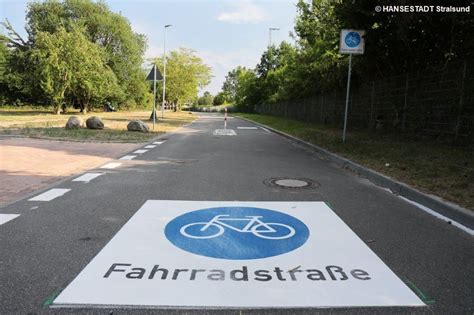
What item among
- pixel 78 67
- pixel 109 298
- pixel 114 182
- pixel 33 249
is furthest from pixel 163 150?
pixel 78 67

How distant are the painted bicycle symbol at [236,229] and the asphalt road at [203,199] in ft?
2.71

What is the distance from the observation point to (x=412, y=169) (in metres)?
7.36

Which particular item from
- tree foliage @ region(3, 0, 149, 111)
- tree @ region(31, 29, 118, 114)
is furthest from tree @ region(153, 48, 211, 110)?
tree @ region(31, 29, 118, 114)

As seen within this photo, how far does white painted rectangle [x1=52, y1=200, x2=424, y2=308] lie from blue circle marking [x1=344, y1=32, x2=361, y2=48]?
8.27 metres

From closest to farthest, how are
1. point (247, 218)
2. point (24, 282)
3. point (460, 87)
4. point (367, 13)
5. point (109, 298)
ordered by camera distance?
point (109, 298), point (24, 282), point (247, 218), point (460, 87), point (367, 13)

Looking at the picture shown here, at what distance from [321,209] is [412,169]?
123 inches

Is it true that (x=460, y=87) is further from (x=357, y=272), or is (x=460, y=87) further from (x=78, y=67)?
(x=78, y=67)

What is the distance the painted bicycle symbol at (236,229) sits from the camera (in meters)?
4.14

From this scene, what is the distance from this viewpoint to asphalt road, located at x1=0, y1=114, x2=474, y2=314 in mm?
2875

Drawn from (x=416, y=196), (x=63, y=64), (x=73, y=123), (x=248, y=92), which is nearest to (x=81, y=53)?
(x=63, y=64)

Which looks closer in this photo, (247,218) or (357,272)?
(357,272)

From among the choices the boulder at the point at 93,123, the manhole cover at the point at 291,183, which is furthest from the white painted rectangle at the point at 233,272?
the boulder at the point at 93,123

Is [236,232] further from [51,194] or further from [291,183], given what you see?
[51,194]

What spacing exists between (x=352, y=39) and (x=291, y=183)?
21.3ft
